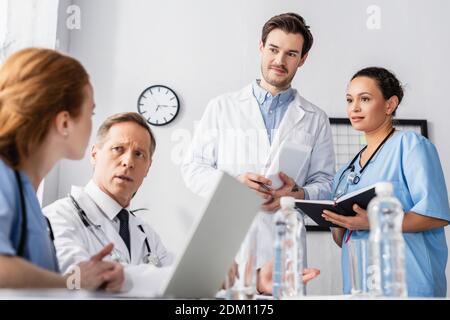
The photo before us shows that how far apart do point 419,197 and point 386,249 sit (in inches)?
29.9

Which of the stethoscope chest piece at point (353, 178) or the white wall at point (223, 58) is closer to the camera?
the stethoscope chest piece at point (353, 178)

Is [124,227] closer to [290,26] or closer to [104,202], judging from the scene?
[104,202]

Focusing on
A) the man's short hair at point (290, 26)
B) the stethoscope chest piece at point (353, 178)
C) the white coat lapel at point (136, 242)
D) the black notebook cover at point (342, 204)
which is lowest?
the white coat lapel at point (136, 242)

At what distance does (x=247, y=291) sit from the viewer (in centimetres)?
98

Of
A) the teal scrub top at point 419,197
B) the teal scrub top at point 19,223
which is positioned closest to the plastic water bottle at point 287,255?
the teal scrub top at point 19,223

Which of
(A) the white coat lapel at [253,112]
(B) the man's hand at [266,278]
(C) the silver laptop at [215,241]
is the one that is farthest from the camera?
(A) the white coat lapel at [253,112]

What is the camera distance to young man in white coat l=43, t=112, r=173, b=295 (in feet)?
4.45

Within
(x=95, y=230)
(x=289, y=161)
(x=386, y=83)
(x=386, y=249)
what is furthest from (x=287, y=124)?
(x=386, y=249)

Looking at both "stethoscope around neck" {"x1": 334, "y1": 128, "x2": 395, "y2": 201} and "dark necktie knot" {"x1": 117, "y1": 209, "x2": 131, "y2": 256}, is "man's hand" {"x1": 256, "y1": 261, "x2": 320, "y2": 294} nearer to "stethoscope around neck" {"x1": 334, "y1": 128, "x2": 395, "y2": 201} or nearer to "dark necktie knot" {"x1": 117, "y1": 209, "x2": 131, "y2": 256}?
"dark necktie knot" {"x1": 117, "y1": 209, "x2": 131, "y2": 256}

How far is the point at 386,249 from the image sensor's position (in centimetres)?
104

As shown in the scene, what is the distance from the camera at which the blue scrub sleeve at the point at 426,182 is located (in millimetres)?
1703

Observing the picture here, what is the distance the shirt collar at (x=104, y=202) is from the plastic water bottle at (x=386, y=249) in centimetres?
78

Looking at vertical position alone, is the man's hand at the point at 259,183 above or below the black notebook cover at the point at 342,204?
above

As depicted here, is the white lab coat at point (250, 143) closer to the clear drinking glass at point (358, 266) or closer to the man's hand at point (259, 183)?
the man's hand at point (259, 183)
